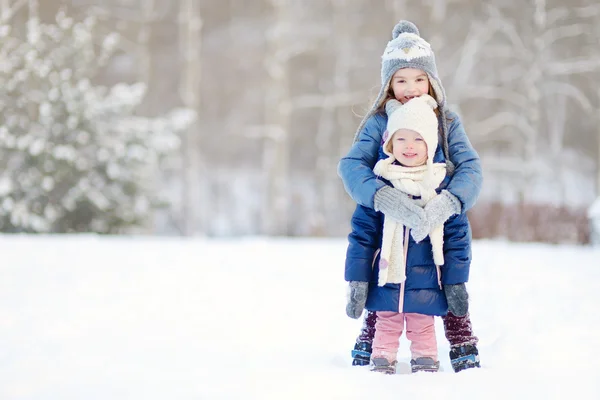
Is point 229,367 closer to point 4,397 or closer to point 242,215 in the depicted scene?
point 4,397

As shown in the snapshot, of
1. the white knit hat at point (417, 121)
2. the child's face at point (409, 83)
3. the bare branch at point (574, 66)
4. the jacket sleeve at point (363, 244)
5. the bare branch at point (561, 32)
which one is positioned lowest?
the jacket sleeve at point (363, 244)

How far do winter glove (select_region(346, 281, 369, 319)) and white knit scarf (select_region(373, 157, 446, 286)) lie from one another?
3.1 inches

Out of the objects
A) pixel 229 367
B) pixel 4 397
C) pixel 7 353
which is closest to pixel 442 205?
pixel 229 367

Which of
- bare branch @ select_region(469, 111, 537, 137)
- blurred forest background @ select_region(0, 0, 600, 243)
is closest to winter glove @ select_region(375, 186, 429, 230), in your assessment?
blurred forest background @ select_region(0, 0, 600, 243)

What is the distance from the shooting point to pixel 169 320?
12.1 ft

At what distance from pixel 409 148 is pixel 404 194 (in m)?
0.19

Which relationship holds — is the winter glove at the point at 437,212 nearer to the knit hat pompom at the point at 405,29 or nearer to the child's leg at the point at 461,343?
the child's leg at the point at 461,343

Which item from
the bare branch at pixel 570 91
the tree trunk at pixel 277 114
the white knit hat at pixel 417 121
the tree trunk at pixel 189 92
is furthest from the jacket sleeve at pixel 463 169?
the bare branch at pixel 570 91

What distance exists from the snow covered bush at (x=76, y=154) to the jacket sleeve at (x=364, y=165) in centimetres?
702

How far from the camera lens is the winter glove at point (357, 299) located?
2.54 metres

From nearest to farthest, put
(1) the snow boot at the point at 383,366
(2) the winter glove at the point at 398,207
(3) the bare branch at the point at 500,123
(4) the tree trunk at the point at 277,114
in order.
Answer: (2) the winter glove at the point at 398,207 < (1) the snow boot at the point at 383,366 < (4) the tree trunk at the point at 277,114 < (3) the bare branch at the point at 500,123

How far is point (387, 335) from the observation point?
2.61 meters

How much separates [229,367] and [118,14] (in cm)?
1355

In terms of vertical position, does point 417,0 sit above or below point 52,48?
above
